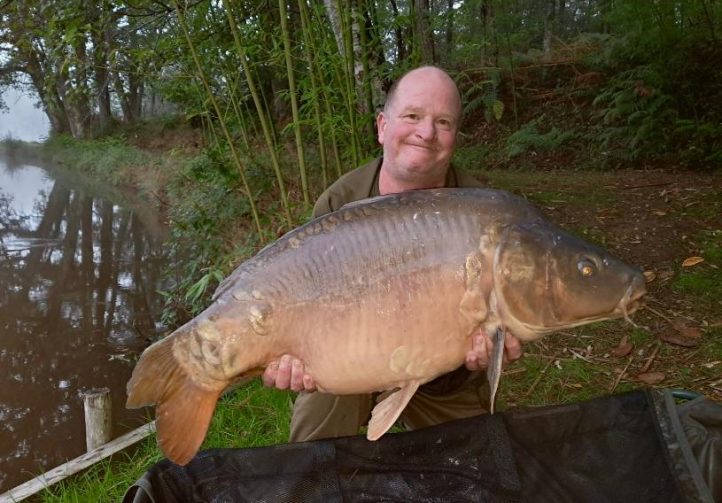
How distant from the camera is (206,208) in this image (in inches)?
183

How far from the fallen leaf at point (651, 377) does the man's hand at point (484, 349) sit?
1.10 m

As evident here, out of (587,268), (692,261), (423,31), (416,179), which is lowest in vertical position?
(692,261)

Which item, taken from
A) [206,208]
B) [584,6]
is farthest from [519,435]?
[584,6]

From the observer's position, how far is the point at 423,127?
5.24 feet

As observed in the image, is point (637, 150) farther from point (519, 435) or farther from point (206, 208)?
point (519, 435)

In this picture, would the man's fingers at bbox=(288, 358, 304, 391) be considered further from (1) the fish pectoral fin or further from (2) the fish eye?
(2) the fish eye

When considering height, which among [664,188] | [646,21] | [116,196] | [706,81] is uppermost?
[646,21]

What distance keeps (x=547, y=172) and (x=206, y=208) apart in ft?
10.3

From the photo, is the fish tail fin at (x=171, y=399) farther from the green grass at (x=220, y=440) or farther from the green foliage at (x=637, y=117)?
the green foliage at (x=637, y=117)

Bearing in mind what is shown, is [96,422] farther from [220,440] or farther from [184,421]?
[184,421]

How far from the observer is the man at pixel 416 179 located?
161cm

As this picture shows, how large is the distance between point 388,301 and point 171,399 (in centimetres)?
Answer: 49

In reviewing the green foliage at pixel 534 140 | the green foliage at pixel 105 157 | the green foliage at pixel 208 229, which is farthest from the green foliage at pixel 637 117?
the green foliage at pixel 105 157

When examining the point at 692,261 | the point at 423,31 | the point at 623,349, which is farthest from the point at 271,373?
the point at 423,31
